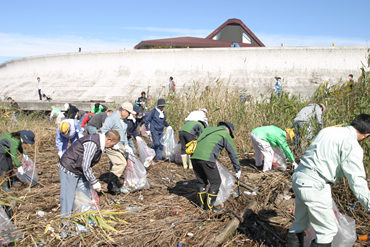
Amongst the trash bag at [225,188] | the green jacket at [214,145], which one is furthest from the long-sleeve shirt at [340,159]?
the trash bag at [225,188]

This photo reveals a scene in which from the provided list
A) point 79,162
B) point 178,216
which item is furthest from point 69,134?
point 178,216

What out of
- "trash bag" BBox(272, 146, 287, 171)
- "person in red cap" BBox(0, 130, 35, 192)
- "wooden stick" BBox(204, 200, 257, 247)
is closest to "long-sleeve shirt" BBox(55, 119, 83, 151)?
"person in red cap" BBox(0, 130, 35, 192)

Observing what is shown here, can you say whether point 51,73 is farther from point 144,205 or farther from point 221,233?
point 221,233

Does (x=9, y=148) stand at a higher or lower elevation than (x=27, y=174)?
higher

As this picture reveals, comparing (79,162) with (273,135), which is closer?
(79,162)

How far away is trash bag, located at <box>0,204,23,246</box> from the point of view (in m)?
2.91

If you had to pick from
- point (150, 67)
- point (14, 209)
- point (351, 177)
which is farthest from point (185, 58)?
point (351, 177)

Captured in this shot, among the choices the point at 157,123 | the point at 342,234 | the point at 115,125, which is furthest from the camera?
the point at 157,123

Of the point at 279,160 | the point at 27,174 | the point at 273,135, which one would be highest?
the point at 273,135

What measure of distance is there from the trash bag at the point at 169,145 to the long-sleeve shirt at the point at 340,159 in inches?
191

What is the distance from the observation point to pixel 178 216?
12.9 feet

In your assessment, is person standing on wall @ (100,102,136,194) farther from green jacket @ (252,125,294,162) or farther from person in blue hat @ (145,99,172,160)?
green jacket @ (252,125,294,162)

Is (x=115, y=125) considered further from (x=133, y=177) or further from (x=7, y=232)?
(x=7, y=232)

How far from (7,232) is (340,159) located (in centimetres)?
350
